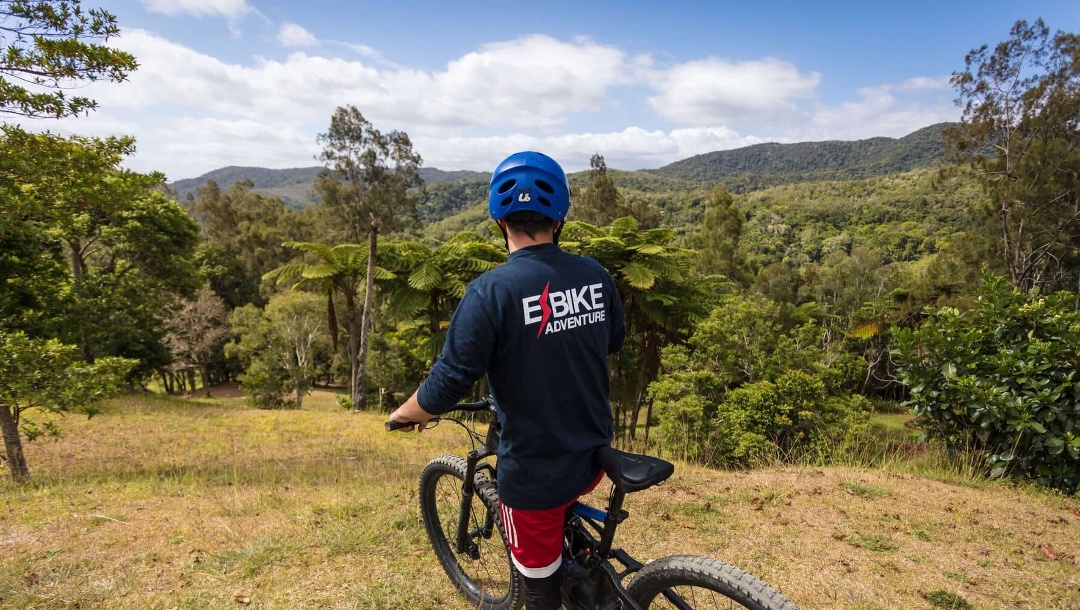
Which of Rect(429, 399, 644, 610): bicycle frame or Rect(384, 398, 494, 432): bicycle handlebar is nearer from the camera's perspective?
Rect(429, 399, 644, 610): bicycle frame

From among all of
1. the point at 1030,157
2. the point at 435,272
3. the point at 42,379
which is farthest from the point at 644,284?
the point at 1030,157

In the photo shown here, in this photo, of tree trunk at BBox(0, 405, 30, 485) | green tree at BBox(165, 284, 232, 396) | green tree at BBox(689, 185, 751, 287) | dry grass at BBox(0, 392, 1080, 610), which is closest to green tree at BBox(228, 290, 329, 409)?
green tree at BBox(165, 284, 232, 396)

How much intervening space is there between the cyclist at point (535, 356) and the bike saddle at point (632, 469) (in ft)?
0.27

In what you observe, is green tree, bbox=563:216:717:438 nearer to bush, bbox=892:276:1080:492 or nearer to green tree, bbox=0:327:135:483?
bush, bbox=892:276:1080:492

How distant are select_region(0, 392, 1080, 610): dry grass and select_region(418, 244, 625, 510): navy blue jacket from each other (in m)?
Answer: 1.72

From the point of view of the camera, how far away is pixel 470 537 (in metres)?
3.15

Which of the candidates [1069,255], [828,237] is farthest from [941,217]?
[1069,255]

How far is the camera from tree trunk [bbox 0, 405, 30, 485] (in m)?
6.21

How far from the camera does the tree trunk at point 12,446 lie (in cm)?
621

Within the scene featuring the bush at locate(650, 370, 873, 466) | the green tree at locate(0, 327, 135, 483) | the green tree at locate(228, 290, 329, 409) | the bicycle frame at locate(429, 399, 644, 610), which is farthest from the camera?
the green tree at locate(228, 290, 329, 409)

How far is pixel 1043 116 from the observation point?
18172 mm

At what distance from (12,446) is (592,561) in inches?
314

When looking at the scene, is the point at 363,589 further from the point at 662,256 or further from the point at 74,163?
the point at 662,256

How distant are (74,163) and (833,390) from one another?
13.7 metres
